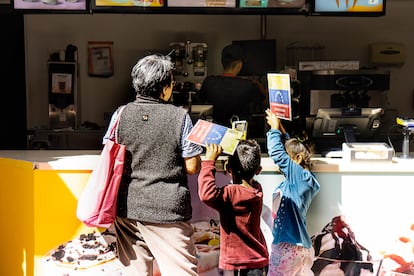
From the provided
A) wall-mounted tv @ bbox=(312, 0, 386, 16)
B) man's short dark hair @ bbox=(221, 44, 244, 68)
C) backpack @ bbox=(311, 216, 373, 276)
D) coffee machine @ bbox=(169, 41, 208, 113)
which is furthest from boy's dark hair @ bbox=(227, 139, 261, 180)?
coffee machine @ bbox=(169, 41, 208, 113)

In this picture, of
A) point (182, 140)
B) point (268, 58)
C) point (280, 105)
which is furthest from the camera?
point (268, 58)

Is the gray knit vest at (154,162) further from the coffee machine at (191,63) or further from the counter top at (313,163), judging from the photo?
the coffee machine at (191,63)

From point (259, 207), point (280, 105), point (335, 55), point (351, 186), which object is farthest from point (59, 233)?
point (335, 55)

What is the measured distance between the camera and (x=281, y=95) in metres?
3.61

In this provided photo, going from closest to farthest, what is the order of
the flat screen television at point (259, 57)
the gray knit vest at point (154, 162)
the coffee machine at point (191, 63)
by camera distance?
the gray knit vest at point (154, 162), the coffee machine at point (191, 63), the flat screen television at point (259, 57)

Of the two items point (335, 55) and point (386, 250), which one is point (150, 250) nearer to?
point (386, 250)

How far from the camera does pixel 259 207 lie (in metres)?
3.28

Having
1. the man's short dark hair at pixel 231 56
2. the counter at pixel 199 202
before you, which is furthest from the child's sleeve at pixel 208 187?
the man's short dark hair at pixel 231 56

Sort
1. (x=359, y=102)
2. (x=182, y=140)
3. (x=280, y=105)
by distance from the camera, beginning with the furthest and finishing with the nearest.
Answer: (x=359, y=102) < (x=280, y=105) < (x=182, y=140)

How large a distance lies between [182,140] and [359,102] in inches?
118

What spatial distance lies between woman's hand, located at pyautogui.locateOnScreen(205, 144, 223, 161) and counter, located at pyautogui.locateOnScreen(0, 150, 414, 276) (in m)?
0.45

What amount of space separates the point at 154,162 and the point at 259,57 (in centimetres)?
380

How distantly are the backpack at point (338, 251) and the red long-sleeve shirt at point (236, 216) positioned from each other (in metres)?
0.64

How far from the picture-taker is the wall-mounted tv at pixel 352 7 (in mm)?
4938
